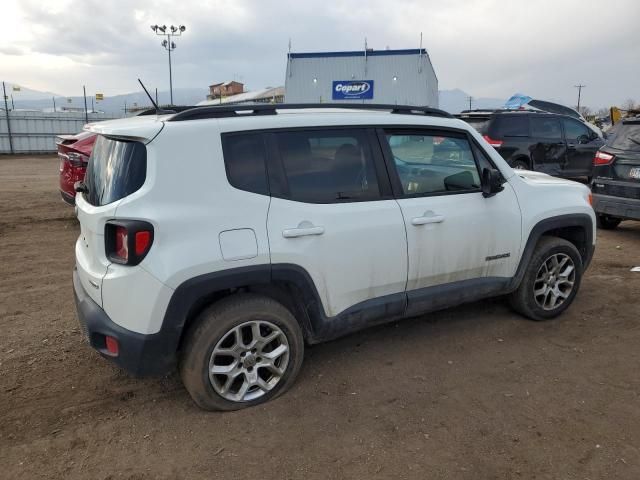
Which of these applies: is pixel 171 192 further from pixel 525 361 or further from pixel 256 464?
pixel 525 361

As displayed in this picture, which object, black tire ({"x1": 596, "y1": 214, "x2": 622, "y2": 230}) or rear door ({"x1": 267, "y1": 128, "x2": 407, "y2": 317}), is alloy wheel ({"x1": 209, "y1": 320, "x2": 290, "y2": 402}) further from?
black tire ({"x1": 596, "y1": 214, "x2": 622, "y2": 230})

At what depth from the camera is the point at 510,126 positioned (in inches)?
440

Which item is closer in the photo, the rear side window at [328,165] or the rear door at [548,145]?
the rear side window at [328,165]

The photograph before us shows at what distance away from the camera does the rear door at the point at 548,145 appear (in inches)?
446

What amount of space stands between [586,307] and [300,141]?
10.7 feet

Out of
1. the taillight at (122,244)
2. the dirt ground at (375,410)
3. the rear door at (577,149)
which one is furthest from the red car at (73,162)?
the rear door at (577,149)

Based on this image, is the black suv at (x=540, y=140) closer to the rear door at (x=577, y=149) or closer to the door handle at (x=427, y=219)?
the rear door at (x=577, y=149)

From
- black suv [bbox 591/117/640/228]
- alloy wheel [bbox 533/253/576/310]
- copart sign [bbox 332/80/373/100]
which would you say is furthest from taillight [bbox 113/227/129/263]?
copart sign [bbox 332/80/373/100]

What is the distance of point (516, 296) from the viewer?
4.42m

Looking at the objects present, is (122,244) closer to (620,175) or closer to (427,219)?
(427,219)

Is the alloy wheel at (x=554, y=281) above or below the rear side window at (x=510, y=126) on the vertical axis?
below

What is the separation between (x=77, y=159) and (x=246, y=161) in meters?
5.05

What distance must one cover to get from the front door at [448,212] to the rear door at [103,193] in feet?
5.37

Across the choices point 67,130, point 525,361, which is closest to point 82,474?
point 525,361
